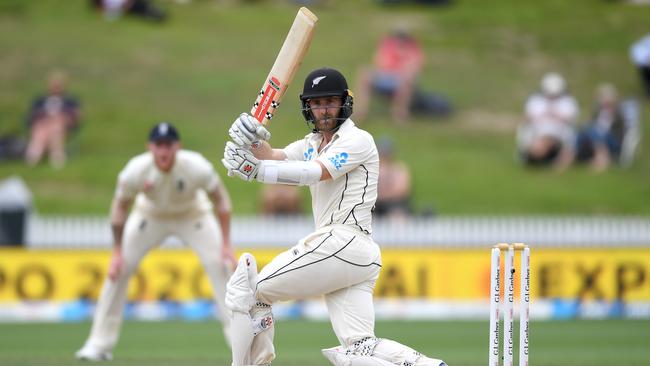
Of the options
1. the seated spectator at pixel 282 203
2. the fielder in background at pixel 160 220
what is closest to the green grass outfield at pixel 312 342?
the fielder in background at pixel 160 220

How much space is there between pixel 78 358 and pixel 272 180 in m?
3.33

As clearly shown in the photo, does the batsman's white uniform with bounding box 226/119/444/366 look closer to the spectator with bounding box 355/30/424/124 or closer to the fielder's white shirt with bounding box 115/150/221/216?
the fielder's white shirt with bounding box 115/150/221/216

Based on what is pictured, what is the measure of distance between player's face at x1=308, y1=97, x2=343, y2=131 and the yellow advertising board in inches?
291

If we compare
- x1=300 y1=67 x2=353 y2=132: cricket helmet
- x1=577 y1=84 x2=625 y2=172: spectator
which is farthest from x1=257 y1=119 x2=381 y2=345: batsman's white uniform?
x1=577 y1=84 x2=625 y2=172: spectator

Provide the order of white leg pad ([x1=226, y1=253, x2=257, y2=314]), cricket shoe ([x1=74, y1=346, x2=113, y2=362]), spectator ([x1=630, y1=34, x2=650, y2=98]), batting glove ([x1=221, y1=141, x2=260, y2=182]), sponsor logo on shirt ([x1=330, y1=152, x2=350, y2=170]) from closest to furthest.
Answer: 1. batting glove ([x1=221, y1=141, x2=260, y2=182])
2. sponsor logo on shirt ([x1=330, y1=152, x2=350, y2=170])
3. white leg pad ([x1=226, y1=253, x2=257, y2=314])
4. cricket shoe ([x1=74, y1=346, x2=113, y2=362])
5. spectator ([x1=630, y1=34, x2=650, y2=98])

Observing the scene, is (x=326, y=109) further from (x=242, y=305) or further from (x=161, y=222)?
(x=161, y=222)

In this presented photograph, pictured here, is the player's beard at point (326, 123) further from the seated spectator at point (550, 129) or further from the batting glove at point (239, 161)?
the seated spectator at point (550, 129)

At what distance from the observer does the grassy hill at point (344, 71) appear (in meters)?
19.2

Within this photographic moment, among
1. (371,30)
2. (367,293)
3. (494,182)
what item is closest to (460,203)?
(494,182)

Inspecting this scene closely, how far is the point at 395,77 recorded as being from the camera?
20.7 m

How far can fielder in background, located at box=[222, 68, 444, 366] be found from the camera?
5316 millimetres

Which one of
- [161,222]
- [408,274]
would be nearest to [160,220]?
[161,222]

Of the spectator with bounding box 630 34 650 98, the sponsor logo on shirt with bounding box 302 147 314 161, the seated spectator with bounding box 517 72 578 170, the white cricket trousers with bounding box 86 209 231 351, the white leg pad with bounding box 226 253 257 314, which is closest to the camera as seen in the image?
the white leg pad with bounding box 226 253 257 314

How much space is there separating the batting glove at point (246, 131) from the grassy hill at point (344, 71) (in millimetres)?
13160
